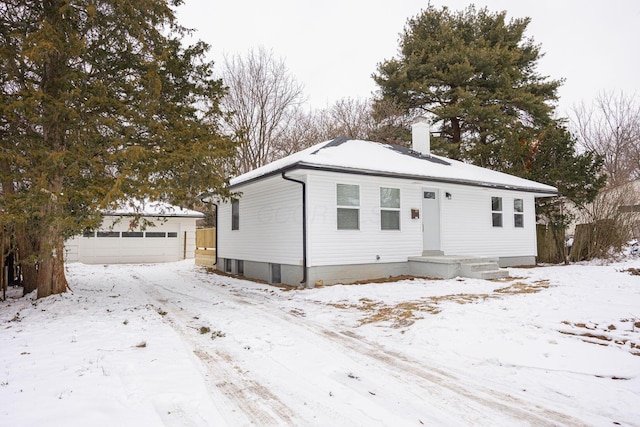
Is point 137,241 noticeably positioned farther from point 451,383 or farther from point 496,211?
point 451,383

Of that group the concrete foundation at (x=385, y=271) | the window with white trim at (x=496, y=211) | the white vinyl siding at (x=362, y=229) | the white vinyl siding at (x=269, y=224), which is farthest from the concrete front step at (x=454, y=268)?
the white vinyl siding at (x=269, y=224)

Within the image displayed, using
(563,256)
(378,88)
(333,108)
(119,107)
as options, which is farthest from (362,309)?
(333,108)

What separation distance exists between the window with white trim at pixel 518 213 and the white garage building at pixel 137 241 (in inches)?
602

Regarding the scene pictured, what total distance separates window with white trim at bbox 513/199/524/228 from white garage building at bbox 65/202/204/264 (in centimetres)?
1529

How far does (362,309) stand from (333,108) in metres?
22.2

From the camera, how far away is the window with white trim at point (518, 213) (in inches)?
581

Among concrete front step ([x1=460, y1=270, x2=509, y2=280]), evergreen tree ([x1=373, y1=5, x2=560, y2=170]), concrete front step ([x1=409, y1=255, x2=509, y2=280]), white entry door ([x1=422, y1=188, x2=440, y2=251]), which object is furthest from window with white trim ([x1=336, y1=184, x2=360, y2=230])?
evergreen tree ([x1=373, y1=5, x2=560, y2=170])

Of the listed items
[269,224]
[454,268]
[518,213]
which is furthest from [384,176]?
[518,213]

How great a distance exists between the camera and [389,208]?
11.5m

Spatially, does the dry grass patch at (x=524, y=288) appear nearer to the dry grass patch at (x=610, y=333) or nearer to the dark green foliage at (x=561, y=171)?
the dry grass patch at (x=610, y=333)

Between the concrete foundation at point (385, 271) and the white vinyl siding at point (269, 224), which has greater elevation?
the white vinyl siding at point (269, 224)

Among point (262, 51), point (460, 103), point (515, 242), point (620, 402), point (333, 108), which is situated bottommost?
point (620, 402)

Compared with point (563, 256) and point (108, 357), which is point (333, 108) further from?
point (108, 357)

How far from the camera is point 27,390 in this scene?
11.3 ft
